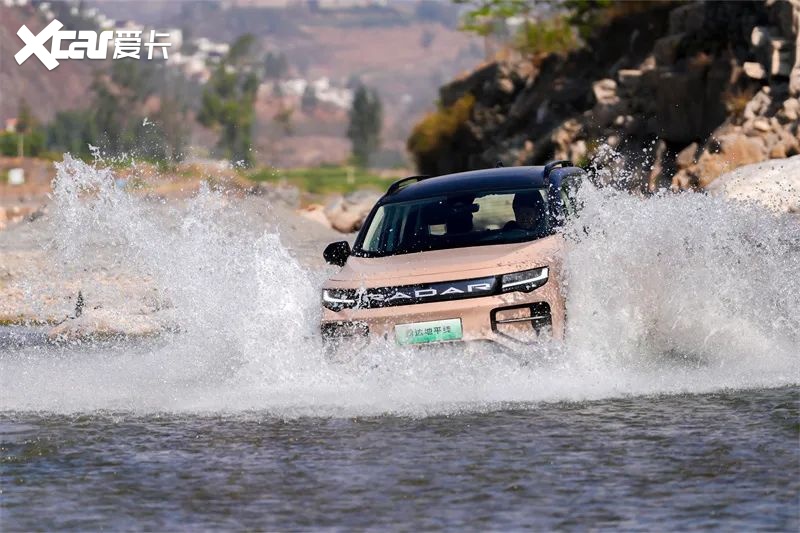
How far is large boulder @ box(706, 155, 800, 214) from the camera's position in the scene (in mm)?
24203

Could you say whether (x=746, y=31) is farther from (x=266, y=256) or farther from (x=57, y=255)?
(x=266, y=256)

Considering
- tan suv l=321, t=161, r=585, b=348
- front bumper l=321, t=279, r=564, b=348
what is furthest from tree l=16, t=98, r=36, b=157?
front bumper l=321, t=279, r=564, b=348

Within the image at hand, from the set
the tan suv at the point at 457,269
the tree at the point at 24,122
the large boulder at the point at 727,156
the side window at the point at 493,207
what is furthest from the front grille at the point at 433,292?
the tree at the point at 24,122

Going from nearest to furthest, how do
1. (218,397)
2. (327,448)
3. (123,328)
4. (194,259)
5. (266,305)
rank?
(327,448), (218,397), (266,305), (194,259), (123,328)

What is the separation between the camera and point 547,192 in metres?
12.1

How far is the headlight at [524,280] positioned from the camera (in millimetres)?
10695

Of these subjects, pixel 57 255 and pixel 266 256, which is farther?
pixel 57 255

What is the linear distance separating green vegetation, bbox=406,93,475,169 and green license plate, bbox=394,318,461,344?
48.3 metres

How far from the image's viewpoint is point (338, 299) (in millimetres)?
10984

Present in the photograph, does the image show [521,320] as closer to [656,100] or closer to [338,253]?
[338,253]

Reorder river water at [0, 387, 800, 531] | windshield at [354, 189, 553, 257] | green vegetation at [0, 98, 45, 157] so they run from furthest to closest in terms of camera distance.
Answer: green vegetation at [0, 98, 45, 157]
windshield at [354, 189, 553, 257]
river water at [0, 387, 800, 531]

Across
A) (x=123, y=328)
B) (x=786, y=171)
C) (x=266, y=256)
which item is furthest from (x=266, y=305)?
(x=786, y=171)

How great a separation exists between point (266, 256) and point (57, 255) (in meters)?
13.3

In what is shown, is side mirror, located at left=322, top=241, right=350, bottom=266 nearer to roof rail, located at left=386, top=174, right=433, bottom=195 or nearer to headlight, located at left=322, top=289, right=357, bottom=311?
roof rail, located at left=386, top=174, right=433, bottom=195
